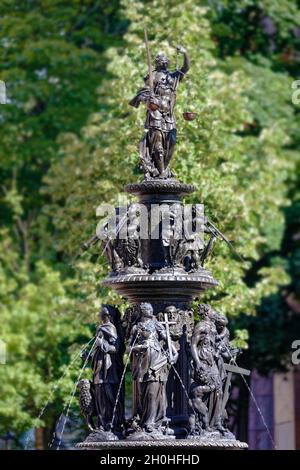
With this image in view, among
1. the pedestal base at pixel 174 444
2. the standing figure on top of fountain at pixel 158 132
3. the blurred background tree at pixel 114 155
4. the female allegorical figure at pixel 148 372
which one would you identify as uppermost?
the blurred background tree at pixel 114 155

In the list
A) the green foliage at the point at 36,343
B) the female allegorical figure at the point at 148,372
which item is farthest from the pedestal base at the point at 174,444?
the green foliage at the point at 36,343

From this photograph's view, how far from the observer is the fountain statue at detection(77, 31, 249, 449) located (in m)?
24.7

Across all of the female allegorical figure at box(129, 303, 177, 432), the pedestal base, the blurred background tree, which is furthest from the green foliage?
the pedestal base

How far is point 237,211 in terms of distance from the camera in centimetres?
3666

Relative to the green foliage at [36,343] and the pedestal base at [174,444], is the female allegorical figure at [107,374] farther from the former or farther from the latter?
the green foliage at [36,343]

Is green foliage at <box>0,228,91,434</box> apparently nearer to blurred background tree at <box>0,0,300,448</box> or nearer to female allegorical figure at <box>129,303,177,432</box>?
blurred background tree at <box>0,0,300,448</box>

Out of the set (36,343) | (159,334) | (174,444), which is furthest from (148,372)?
(36,343)

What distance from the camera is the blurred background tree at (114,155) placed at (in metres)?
36.4

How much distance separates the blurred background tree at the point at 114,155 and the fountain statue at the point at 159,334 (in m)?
7.76

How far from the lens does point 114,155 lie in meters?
36.8

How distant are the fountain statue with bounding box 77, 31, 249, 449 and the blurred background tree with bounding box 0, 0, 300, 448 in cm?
776

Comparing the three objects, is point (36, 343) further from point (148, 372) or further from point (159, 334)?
point (148, 372)

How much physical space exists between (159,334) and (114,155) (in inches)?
482
